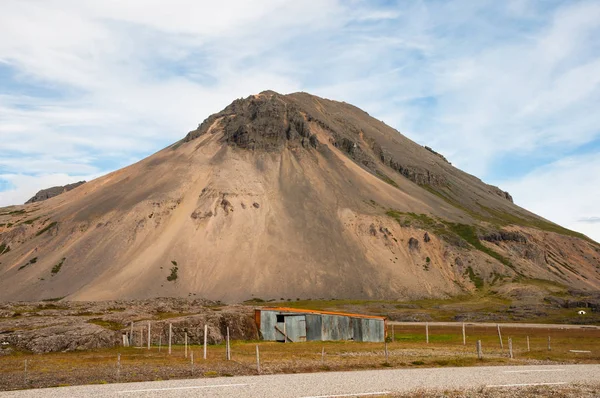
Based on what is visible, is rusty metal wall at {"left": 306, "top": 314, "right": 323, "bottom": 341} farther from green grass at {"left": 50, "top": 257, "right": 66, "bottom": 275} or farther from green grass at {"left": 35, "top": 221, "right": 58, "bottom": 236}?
green grass at {"left": 35, "top": 221, "right": 58, "bottom": 236}

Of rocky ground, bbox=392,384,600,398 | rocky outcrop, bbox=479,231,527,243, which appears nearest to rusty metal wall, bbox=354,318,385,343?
rocky ground, bbox=392,384,600,398

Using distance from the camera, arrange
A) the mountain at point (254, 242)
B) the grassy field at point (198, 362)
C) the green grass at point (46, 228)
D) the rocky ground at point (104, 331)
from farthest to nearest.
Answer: the green grass at point (46, 228) < the mountain at point (254, 242) < the rocky ground at point (104, 331) < the grassy field at point (198, 362)

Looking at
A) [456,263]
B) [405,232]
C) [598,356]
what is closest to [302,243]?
[405,232]

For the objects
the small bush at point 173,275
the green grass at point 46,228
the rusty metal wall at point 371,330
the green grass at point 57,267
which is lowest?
the rusty metal wall at point 371,330

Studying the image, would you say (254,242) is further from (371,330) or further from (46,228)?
(371,330)

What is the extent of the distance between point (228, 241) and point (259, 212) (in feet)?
59.1

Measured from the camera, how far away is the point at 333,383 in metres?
28.1

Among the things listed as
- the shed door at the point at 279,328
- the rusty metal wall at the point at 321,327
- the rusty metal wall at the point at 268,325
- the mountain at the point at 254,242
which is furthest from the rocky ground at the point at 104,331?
the mountain at the point at 254,242

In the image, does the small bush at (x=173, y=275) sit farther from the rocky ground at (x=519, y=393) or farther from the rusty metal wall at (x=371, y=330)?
the rocky ground at (x=519, y=393)

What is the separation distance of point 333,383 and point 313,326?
38.1 m

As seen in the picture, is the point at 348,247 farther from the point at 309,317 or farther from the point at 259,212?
the point at 309,317

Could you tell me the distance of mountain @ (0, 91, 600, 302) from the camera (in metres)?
142

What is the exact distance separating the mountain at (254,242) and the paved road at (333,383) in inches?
4116

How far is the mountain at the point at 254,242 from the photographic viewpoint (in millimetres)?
141875
